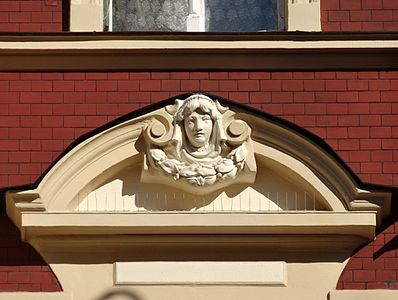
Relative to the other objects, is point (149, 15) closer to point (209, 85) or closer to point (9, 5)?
point (209, 85)

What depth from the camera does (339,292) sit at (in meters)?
12.5

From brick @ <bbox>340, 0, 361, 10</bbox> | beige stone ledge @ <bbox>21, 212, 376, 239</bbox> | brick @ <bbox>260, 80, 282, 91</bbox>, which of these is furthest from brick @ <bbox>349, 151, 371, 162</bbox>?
brick @ <bbox>340, 0, 361, 10</bbox>

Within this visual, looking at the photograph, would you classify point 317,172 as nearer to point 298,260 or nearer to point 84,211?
point 298,260

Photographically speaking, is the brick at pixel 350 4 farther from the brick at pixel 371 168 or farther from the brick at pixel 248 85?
the brick at pixel 371 168

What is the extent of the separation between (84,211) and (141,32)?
55.3 inches

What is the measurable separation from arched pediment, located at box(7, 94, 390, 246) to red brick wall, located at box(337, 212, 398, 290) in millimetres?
161

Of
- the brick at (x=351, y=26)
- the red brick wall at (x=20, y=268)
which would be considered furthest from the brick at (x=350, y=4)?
the red brick wall at (x=20, y=268)

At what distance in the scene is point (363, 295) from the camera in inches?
490

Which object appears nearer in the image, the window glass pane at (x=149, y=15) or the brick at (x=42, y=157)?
the brick at (x=42, y=157)

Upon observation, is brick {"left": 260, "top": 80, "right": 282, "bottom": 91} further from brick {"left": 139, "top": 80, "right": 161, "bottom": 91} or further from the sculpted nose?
brick {"left": 139, "top": 80, "right": 161, "bottom": 91}

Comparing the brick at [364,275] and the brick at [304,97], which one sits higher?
the brick at [304,97]

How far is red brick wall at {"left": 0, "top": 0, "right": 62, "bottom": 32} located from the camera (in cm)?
1323

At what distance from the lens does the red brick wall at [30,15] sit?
13.2 meters

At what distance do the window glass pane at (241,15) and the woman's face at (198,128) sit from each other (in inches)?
44.0
